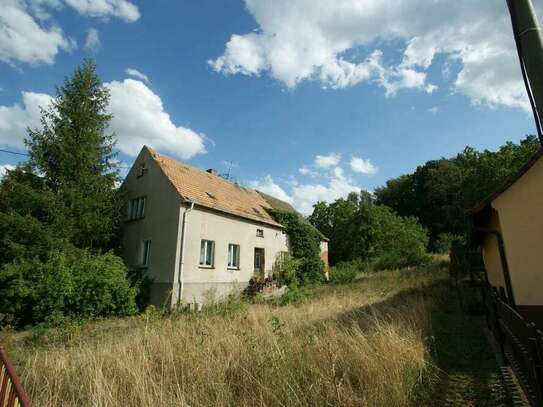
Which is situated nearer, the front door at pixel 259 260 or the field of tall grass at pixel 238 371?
the field of tall grass at pixel 238 371

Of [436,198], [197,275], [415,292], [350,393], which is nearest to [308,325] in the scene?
[350,393]

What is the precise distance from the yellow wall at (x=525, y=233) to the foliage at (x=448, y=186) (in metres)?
14.3

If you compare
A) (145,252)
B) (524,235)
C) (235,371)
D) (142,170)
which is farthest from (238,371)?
(142,170)

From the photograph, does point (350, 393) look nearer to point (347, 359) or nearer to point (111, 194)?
point (347, 359)

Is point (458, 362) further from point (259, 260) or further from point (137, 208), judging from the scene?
point (137, 208)

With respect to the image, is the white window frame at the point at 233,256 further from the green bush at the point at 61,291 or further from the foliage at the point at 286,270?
the green bush at the point at 61,291

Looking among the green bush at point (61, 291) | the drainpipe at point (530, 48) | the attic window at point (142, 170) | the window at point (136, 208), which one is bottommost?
the green bush at point (61, 291)

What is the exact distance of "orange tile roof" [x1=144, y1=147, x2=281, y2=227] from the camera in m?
16.3

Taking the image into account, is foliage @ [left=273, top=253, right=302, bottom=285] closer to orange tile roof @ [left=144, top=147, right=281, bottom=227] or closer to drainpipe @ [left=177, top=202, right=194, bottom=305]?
orange tile roof @ [left=144, top=147, right=281, bottom=227]

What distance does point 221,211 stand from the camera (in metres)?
16.9

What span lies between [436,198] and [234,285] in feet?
129

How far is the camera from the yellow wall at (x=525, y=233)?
6.51m

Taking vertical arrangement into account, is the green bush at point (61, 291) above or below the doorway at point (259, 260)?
below

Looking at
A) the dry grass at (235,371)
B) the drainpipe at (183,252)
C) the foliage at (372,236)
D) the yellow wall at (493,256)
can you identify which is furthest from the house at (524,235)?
the foliage at (372,236)
